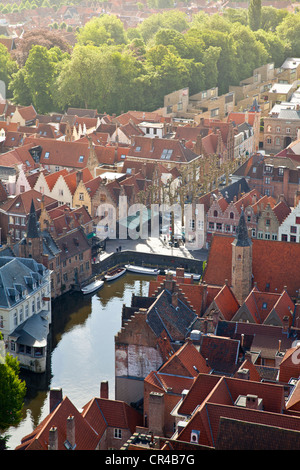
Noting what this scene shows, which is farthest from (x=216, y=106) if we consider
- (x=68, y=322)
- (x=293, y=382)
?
(x=293, y=382)

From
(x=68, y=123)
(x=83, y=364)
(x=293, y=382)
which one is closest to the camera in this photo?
(x=293, y=382)

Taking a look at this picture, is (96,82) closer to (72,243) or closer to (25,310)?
(72,243)

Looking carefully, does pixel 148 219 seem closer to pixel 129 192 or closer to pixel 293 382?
pixel 129 192

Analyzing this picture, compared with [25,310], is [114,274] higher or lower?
lower

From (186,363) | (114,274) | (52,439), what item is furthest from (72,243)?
(52,439)

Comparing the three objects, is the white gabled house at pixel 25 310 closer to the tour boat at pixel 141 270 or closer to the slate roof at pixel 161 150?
the tour boat at pixel 141 270

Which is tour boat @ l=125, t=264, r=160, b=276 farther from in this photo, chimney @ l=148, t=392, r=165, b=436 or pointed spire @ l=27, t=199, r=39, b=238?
chimney @ l=148, t=392, r=165, b=436

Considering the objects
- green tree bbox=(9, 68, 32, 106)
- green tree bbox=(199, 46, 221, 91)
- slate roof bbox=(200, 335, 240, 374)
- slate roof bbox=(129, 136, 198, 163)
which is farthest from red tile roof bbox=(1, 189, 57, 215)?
green tree bbox=(199, 46, 221, 91)
